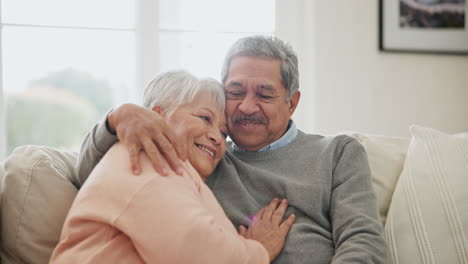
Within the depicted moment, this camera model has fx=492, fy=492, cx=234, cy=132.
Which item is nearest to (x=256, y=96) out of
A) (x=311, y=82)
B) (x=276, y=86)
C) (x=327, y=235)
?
(x=276, y=86)

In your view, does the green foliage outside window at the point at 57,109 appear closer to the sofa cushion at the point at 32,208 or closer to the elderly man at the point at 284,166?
the elderly man at the point at 284,166

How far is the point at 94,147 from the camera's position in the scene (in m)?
1.33

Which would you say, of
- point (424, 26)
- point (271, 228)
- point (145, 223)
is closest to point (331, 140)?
point (271, 228)

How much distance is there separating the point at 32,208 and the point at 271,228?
27.2 inches

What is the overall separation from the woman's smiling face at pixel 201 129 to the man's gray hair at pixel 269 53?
29cm

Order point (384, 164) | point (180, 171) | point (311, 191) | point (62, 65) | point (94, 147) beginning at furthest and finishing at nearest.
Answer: point (62, 65)
point (384, 164)
point (311, 191)
point (94, 147)
point (180, 171)

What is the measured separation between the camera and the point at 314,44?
2.96 m

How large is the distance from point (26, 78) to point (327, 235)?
2.02 meters

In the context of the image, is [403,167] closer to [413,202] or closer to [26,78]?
[413,202]

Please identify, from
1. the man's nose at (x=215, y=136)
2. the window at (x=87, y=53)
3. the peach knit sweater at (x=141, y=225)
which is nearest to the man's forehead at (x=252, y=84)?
the man's nose at (x=215, y=136)

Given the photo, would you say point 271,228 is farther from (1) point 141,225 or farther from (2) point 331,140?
(1) point 141,225

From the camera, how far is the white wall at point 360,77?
2.95m

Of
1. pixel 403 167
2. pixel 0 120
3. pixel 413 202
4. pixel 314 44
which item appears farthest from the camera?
pixel 314 44

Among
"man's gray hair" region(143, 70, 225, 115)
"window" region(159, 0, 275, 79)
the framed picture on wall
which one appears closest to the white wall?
the framed picture on wall
